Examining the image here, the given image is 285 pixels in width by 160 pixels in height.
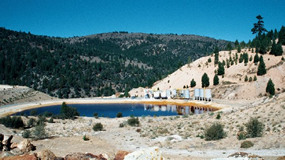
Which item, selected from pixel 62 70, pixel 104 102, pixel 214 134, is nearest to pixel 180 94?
pixel 104 102

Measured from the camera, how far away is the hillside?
5406 cm

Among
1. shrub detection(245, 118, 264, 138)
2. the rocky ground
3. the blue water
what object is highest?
shrub detection(245, 118, 264, 138)

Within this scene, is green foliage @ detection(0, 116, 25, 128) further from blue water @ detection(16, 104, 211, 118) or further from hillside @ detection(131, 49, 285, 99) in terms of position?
hillside @ detection(131, 49, 285, 99)

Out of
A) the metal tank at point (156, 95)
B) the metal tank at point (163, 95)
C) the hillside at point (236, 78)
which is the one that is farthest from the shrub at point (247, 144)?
the metal tank at point (156, 95)

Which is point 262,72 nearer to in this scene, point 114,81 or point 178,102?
point 178,102

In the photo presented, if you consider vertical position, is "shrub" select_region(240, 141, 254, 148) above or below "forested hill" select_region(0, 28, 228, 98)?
below

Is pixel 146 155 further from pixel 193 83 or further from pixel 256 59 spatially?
pixel 256 59

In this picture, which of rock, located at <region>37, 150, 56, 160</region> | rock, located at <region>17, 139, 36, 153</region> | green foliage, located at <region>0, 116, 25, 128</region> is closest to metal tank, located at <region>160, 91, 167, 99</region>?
green foliage, located at <region>0, 116, 25, 128</region>

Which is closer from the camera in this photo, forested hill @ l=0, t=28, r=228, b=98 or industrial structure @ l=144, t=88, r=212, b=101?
industrial structure @ l=144, t=88, r=212, b=101

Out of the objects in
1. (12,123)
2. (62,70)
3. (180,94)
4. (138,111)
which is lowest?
(138,111)

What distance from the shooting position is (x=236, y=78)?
63.3 m

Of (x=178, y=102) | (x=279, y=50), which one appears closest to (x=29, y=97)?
(x=178, y=102)

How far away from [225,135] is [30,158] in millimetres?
14576

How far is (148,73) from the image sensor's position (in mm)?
126625
